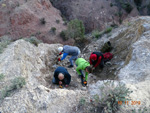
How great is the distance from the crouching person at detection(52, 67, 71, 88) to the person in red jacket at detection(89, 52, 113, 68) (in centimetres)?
143

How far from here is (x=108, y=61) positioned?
237 inches

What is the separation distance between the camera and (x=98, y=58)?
5414 mm

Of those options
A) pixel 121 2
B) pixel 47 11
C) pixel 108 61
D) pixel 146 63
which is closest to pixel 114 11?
pixel 121 2

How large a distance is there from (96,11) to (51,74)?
14.6 m

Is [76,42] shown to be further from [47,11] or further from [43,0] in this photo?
[43,0]

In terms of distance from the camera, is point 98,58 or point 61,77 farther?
point 98,58

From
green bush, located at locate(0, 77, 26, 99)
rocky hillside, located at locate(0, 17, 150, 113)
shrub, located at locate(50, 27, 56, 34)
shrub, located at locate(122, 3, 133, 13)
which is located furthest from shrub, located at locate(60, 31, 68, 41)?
shrub, located at locate(122, 3, 133, 13)

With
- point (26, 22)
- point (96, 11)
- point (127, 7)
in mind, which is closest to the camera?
point (26, 22)

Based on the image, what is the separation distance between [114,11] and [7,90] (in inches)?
727

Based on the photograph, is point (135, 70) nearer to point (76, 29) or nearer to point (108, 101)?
point (108, 101)

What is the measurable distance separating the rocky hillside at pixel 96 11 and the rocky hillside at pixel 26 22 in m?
4.46

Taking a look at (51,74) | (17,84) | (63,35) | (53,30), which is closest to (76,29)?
(63,35)

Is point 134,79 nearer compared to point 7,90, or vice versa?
point 7,90

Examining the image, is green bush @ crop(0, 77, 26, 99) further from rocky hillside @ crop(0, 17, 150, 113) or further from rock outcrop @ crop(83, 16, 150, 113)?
rock outcrop @ crop(83, 16, 150, 113)
